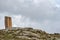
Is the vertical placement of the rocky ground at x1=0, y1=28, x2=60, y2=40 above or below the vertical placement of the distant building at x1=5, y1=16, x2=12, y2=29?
below

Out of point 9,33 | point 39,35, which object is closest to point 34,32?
point 39,35

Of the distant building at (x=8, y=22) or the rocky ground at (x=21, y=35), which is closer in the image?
the rocky ground at (x=21, y=35)

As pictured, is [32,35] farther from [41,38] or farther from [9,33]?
[9,33]

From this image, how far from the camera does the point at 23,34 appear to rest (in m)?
36.8

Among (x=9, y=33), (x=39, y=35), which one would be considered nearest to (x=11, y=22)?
(x=9, y=33)

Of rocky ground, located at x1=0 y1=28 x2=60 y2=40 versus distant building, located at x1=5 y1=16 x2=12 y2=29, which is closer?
rocky ground, located at x1=0 y1=28 x2=60 y2=40

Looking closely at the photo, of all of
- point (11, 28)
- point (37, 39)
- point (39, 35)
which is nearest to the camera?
point (37, 39)

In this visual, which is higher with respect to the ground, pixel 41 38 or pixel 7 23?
pixel 7 23

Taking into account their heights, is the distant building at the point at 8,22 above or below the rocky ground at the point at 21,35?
above

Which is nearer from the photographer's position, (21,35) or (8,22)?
(21,35)

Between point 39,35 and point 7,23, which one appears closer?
point 39,35

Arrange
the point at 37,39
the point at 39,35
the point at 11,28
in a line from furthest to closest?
the point at 11,28
the point at 39,35
the point at 37,39

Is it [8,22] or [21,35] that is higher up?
[8,22]

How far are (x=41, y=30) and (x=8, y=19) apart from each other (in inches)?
295
